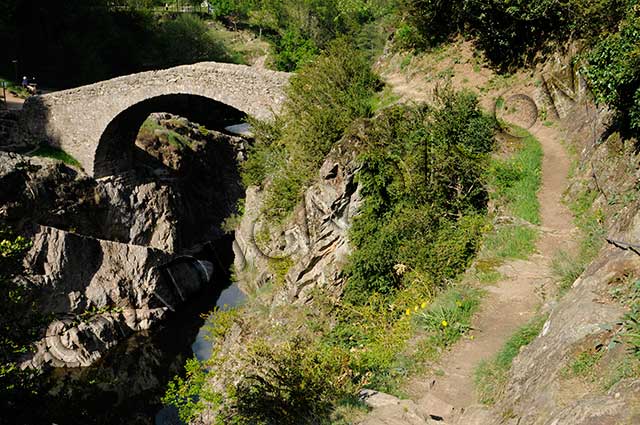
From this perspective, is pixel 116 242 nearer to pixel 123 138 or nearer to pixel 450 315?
pixel 123 138

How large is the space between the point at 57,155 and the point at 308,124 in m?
14.9

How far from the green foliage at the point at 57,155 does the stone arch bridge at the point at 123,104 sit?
0.20 m

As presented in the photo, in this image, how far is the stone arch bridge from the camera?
20.9 metres

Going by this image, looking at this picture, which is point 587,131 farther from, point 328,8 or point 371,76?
point 328,8

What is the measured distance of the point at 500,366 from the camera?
870cm

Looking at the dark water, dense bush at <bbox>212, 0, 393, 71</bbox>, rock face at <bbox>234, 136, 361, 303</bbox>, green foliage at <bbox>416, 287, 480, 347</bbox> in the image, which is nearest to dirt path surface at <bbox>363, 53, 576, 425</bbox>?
green foliage at <bbox>416, 287, 480, 347</bbox>

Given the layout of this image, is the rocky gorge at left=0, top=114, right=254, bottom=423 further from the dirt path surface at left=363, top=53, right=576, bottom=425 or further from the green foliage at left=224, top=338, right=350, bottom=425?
the dirt path surface at left=363, top=53, right=576, bottom=425

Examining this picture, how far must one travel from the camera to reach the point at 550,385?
6.42 m

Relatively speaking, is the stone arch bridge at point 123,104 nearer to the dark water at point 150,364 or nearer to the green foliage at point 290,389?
the dark water at point 150,364

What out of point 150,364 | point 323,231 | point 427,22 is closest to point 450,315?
point 323,231

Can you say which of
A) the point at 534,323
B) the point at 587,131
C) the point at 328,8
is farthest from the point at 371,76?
the point at 328,8

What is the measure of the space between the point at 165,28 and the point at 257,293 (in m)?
39.0

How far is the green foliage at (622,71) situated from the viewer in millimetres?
10328

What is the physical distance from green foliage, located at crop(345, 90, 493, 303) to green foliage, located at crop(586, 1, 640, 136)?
3.54 m
